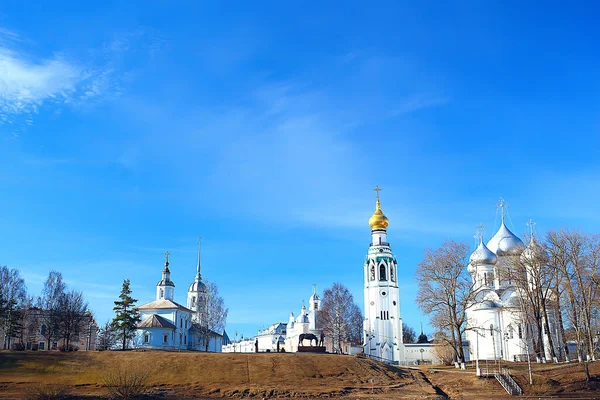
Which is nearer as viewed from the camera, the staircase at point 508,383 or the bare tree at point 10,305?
the staircase at point 508,383

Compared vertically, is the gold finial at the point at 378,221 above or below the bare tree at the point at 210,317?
above

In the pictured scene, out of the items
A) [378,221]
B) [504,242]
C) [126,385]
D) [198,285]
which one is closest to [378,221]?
[378,221]

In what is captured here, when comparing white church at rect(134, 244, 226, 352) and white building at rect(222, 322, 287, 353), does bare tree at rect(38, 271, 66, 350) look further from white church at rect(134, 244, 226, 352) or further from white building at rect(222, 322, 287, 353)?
white building at rect(222, 322, 287, 353)

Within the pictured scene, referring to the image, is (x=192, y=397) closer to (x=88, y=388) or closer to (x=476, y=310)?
(x=88, y=388)

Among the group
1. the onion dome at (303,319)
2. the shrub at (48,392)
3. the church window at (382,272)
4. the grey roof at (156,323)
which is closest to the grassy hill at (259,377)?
the shrub at (48,392)

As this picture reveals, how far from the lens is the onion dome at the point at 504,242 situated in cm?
→ 6588

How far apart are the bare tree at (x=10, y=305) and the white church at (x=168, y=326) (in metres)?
12.0

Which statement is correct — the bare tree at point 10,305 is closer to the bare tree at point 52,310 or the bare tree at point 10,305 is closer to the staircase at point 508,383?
the bare tree at point 52,310

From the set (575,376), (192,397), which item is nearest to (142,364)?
(192,397)

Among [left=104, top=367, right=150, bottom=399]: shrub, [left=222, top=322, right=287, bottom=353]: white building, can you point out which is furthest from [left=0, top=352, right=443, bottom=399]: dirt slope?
[left=222, top=322, right=287, bottom=353]: white building

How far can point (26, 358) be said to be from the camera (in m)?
45.3

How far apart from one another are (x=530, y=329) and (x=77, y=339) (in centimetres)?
4823

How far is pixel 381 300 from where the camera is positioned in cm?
7769

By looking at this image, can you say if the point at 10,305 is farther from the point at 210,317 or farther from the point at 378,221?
the point at 378,221
